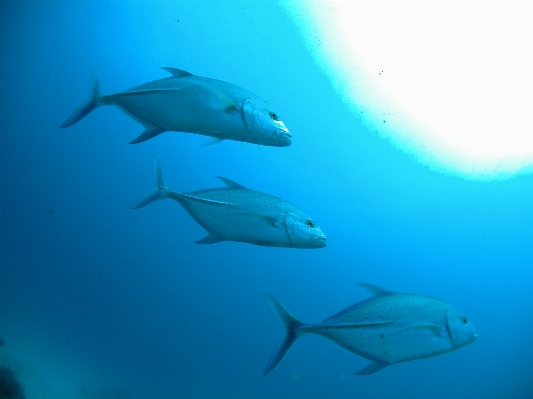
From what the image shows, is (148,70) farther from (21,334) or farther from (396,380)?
(396,380)

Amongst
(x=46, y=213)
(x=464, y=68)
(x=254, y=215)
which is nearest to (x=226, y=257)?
(x=46, y=213)

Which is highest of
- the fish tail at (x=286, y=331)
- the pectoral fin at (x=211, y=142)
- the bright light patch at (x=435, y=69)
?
the bright light patch at (x=435, y=69)

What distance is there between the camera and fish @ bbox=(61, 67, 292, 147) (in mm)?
1908

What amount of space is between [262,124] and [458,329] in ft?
5.76

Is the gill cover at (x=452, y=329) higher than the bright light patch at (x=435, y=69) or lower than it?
lower

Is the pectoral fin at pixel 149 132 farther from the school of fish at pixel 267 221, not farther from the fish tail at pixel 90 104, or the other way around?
the fish tail at pixel 90 104

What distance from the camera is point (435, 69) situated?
18.9 ft

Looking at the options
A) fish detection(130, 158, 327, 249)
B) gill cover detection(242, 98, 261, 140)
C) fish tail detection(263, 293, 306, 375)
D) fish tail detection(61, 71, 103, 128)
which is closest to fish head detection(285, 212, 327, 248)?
fish detection(130, 158, 327, 249)

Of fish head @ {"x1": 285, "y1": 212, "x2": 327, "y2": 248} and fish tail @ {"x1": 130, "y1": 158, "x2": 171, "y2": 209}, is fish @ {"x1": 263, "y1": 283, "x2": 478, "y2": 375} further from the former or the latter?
fish tail @ {"x1": 130, "y1": 158, "x2": 171, "y2": 209}

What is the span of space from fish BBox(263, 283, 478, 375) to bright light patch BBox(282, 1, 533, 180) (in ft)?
15.5

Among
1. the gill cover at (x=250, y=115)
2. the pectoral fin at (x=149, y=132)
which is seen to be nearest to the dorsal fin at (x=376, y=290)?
the gill cover at (x=250, y=115)

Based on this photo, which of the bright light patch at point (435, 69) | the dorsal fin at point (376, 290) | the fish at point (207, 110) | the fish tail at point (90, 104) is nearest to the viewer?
the fish at point (207, 110)

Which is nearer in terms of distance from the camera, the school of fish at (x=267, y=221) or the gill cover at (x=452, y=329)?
the school of fish at (x=267, y=221)

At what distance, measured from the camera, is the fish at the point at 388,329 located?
2.04 meters
